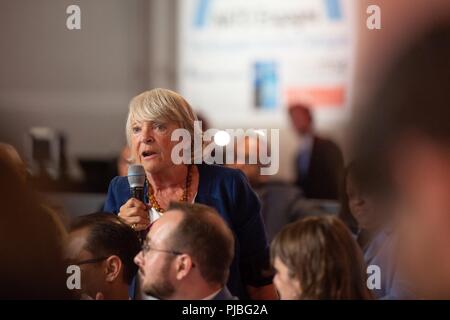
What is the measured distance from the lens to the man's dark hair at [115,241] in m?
2.07

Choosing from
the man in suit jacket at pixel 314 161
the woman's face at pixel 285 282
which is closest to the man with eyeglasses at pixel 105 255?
the woman's face at pixel 285 282

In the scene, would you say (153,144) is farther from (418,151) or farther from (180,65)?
(418,151)

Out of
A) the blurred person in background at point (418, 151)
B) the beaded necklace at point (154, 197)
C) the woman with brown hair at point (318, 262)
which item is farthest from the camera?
the blurred person in background at point (418, 151)

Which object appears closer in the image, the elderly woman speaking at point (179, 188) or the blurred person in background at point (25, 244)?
the elderly woman speaking at point (179, 188)

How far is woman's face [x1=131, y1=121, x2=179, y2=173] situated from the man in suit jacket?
0.35 m

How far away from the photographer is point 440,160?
2197 mm

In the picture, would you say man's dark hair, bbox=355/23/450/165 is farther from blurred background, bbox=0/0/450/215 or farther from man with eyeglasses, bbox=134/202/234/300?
man with eyeglasses, bbox=134/202/234/300

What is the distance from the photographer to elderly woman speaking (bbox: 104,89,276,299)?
6.76ft

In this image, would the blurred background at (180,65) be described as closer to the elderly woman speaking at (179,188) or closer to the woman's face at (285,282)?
the elderly woman speaking at (179,188)

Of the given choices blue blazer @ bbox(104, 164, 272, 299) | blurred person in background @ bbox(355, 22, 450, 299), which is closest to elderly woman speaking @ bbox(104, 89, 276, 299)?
blue blazer @ bbox(104, 164, 272, 299)

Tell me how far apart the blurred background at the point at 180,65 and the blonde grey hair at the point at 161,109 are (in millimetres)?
49

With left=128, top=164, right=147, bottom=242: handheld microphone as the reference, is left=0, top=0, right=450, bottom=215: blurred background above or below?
above
